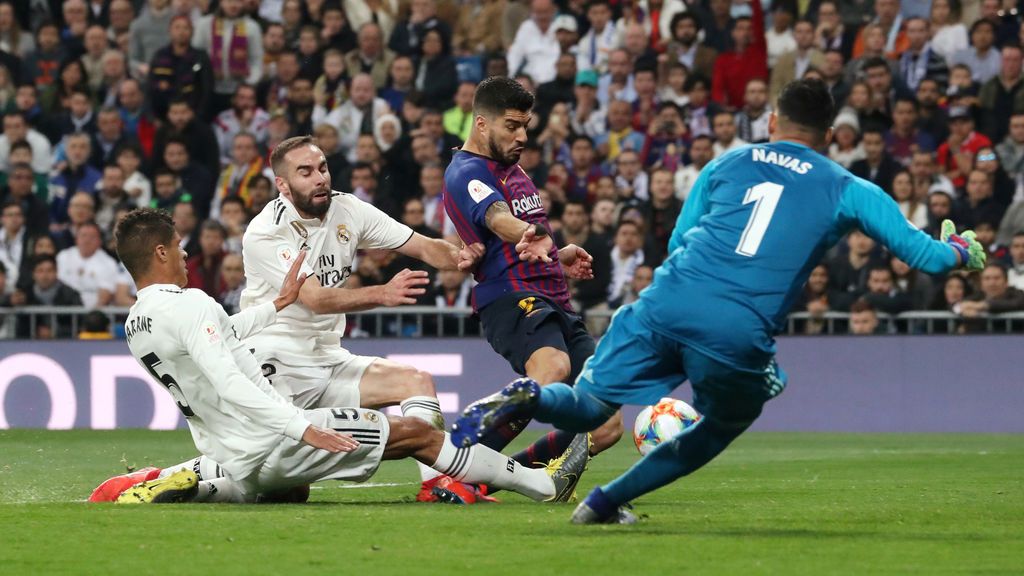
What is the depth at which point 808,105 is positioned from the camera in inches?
273

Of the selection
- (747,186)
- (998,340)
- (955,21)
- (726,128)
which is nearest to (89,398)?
(726,128)

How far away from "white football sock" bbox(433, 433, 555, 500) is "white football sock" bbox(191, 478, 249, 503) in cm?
106

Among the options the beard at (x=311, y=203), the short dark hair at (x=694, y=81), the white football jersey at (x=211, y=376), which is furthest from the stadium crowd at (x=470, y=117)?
the white football jersey at (x=211, y=376)

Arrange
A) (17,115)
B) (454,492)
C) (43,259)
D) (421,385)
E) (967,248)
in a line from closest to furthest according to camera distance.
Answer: (967,248)
(454,492)
(421,385)
(43,259)
(17,115)

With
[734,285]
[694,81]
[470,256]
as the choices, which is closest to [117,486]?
[470,256]

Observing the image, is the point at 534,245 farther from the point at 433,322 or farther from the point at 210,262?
the point at 210,262

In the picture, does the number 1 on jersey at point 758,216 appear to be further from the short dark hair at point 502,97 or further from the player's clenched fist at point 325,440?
the short dark hair at point 502,97

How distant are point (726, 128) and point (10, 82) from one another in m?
9.36

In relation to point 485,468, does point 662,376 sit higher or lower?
higher

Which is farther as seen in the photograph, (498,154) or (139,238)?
(498,154)

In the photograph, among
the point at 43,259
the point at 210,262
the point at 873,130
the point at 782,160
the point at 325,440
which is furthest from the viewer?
the point at 43,259

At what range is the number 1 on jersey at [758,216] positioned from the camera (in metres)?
6.71

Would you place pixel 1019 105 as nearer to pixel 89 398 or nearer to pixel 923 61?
pixel 923 61

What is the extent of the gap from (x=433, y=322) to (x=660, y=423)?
7.58m
